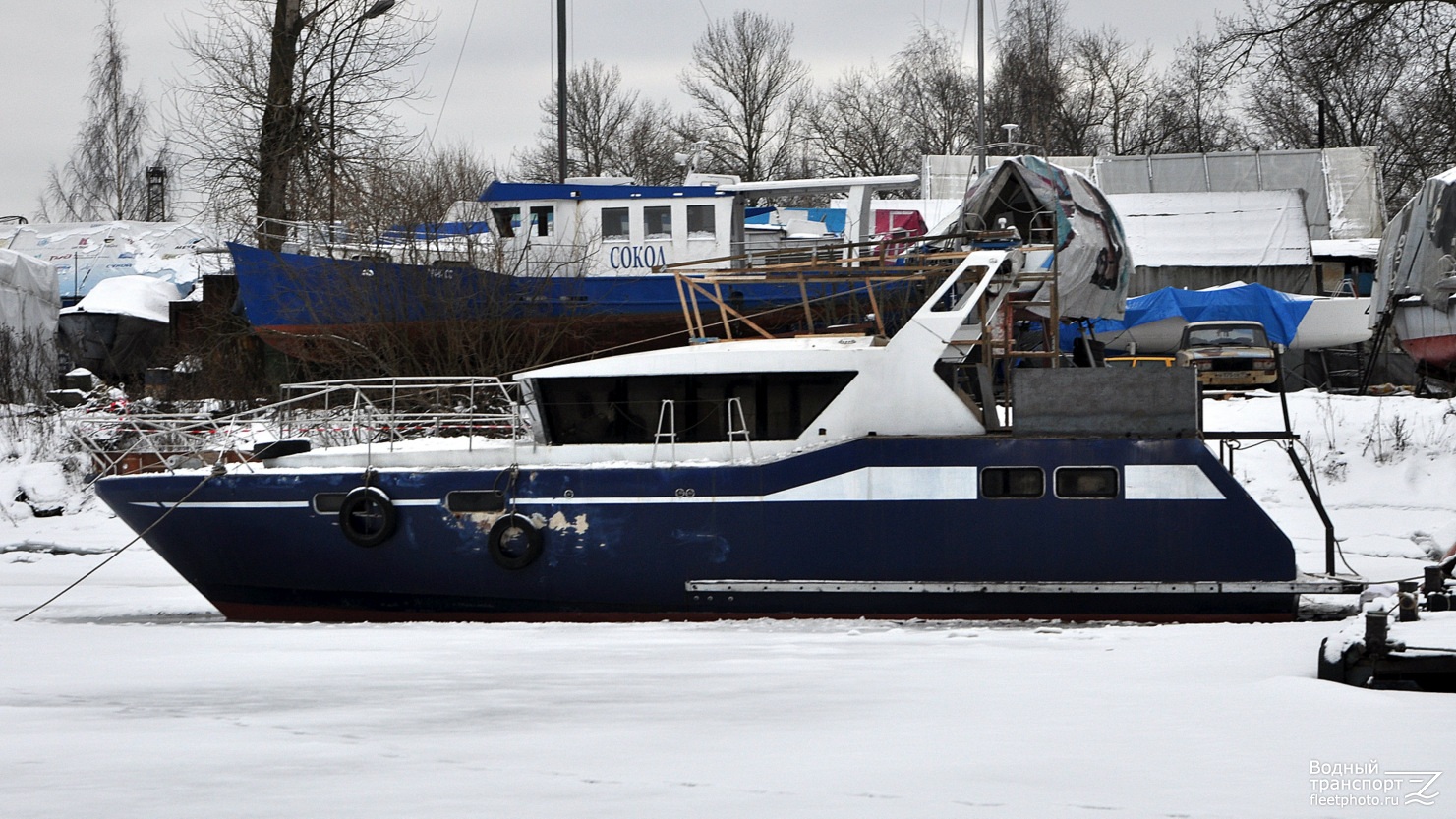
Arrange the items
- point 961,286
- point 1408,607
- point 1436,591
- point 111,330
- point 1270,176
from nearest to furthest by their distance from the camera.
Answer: point 1408,607 < point 1436,591 < point 961,286 < point 111,330 < point 1270,176

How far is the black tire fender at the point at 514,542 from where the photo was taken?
39.4ft

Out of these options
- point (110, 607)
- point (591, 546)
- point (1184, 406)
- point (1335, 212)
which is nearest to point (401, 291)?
point (110, 607)

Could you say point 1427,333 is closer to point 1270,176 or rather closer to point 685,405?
point 685,405

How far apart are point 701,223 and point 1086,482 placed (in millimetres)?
12491

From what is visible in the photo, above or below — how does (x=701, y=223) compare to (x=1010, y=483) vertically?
above

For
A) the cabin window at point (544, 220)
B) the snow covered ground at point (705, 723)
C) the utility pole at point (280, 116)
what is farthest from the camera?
the utility pole at point (280, 116)

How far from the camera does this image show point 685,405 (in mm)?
12398

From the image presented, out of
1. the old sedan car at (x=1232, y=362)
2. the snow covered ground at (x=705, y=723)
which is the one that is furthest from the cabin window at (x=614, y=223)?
the snow covered ground at (x=705, y=723)

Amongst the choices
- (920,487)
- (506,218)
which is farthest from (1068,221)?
(506,218)

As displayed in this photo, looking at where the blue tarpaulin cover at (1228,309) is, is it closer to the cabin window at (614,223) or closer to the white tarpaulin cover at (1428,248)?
the white tarpaulin cover at (1428,248)

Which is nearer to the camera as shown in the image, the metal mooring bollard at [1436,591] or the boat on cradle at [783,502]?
the metal mooring bollard at [1436,591]

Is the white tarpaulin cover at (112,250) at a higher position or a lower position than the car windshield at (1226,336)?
higher

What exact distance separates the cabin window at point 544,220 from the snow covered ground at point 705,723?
39.1 feet

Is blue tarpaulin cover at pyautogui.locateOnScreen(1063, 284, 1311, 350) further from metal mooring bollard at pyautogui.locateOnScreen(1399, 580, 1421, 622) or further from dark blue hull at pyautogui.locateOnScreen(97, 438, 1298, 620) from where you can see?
metal mooring bollard at pyautogui.locateOnScreen(1399, 580, 1421, 622)
